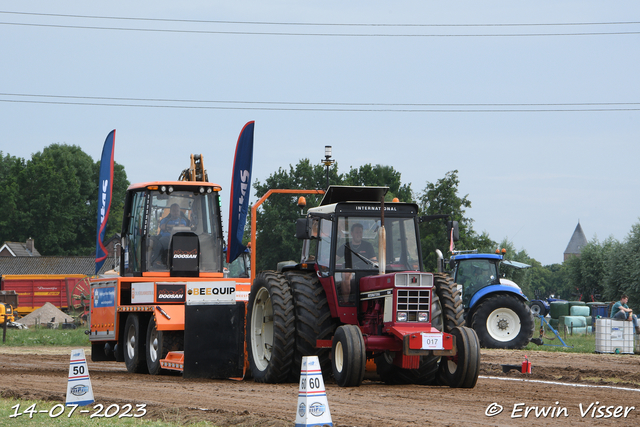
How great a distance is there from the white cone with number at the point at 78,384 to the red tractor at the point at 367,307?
2.94 meters

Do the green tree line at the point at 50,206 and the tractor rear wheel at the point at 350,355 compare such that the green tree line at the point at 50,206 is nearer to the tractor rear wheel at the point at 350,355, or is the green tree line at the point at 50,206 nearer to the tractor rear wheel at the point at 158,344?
the tractor rear wheel at the point at 158,344

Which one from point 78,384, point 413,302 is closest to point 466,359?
point 413,302

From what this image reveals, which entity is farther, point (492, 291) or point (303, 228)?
point (492, 291)

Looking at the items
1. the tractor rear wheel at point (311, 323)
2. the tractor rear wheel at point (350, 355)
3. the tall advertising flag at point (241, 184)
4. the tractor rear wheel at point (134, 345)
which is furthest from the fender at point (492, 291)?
the tractor rear wheel at point (350, 355)

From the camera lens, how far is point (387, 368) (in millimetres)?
11430

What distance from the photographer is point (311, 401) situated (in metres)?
6.82

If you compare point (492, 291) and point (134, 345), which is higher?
point (492, 291)

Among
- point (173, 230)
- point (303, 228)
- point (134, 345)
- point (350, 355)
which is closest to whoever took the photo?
point (350, 355)

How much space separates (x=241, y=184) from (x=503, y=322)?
25.5ft

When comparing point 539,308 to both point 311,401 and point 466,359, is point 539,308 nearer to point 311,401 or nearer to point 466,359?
point 466,359

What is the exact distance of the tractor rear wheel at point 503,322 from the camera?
67.8ft

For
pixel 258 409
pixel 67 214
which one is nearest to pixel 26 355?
pixel 258 409

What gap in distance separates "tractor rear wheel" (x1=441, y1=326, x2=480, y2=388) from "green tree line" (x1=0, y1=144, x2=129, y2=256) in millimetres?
72418

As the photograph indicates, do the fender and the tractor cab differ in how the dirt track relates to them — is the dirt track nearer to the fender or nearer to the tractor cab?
the tractor cab
